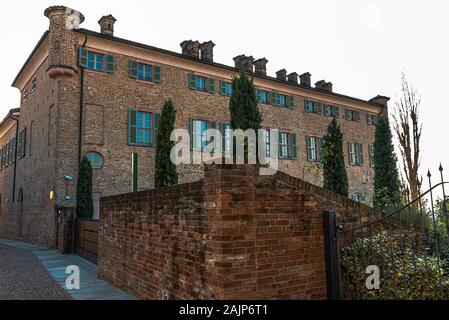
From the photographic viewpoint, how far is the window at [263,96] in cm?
2234

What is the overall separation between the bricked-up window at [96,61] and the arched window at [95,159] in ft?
13.3

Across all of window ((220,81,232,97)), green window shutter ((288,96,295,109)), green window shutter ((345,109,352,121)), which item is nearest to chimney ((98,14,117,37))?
window ((220,81,232,97))

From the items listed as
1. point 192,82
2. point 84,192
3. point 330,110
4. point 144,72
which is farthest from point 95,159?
point 330,110

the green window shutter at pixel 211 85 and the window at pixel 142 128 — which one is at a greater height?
the green window shutter at pixel 211 85

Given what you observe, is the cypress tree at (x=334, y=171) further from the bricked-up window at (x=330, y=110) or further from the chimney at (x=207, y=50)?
the bricked-up window at (x=330, y=110)

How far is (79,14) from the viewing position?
16.5 metres

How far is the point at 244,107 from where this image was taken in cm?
1552

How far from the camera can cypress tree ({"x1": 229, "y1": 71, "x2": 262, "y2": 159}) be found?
15.5 m

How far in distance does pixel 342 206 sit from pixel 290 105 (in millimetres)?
19684

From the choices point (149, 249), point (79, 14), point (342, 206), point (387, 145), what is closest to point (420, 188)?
point (387, 145)

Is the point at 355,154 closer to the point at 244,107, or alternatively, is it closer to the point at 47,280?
the point at 244,107

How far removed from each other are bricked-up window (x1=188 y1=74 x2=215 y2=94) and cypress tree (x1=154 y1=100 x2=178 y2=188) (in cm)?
569

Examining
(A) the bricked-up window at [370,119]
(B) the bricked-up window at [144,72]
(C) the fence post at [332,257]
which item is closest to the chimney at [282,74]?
(A) the bricked-up window at [370,119]
